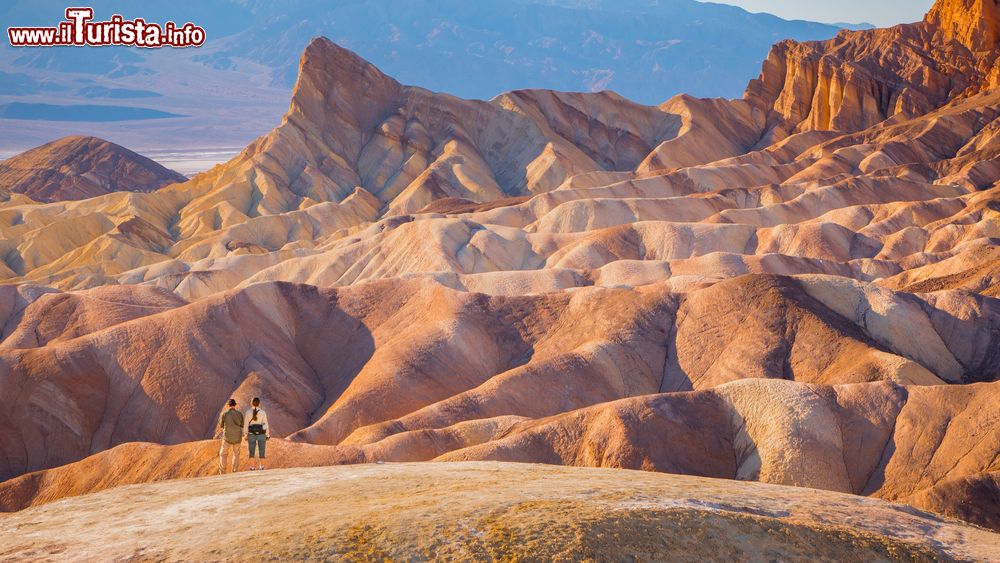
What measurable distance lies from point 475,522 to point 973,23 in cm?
12343

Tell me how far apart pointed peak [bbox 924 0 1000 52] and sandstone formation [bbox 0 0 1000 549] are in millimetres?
299

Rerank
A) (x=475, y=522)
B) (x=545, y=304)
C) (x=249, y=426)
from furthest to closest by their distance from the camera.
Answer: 1. (x=545, y=304)
2. (x=249, y=426)
3. (x=475, y=522)

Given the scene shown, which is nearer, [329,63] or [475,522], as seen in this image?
[475,522]

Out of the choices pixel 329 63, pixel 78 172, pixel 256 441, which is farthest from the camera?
pixel 78 172

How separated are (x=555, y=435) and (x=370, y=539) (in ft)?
69.9

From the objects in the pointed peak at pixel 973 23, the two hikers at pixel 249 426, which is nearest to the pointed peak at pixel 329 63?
the pointed peak at pixel 973 23

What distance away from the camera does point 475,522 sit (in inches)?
704

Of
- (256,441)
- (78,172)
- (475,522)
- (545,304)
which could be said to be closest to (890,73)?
(545,304)

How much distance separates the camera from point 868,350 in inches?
1831

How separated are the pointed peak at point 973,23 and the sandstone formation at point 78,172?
10119cm

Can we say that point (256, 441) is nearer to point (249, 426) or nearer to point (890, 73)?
point (249, 426)

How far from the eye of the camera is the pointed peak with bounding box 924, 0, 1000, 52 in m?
124

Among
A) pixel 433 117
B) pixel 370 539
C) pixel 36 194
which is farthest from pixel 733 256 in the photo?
pixel 36 194

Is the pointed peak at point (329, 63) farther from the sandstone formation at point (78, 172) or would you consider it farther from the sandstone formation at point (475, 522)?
the sandstone formation at point (475, 522)
